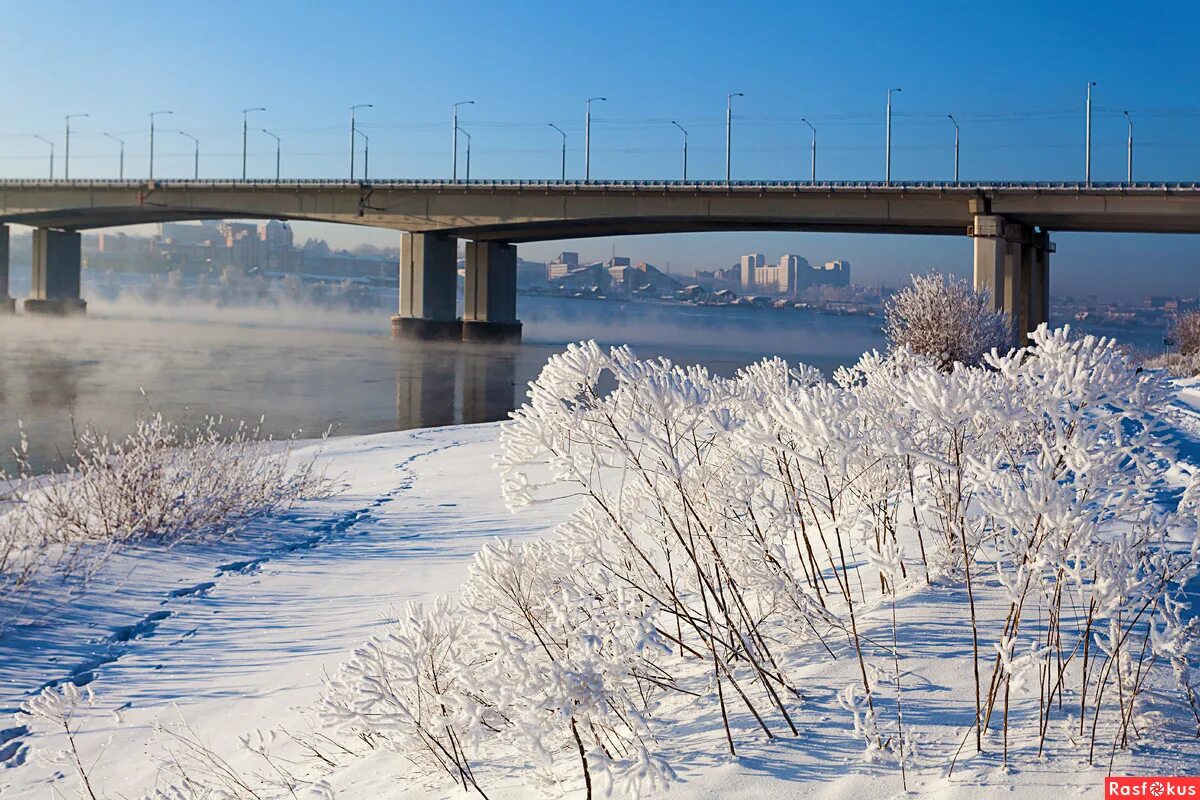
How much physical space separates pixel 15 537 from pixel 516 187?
4970 cm

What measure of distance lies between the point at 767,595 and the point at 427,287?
198 feet

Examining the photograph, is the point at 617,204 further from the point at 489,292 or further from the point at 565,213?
the point at 489,292

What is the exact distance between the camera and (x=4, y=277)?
78.5 meters

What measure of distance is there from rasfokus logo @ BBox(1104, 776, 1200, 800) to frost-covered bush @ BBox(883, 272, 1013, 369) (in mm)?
22207

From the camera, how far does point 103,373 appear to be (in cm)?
3684

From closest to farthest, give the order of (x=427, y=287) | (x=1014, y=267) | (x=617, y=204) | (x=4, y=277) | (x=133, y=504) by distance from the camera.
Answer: (x=133, y=504) → (x=1014, y=267) → (x=617, y=204) → (x=427, y=287) → (x=4, y=277)

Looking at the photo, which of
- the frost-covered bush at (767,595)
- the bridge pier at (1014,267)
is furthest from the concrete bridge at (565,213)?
A: the frost-covered bush at (767,595)

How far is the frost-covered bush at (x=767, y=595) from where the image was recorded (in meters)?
3.20

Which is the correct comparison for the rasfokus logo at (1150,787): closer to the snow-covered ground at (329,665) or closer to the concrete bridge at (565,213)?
the snow-covered ground at (329,665)

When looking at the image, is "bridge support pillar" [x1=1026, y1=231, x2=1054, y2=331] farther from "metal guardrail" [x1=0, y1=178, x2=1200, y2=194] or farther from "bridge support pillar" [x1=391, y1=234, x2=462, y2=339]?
"bridge support pillar" [x1=391, y1=234, x2=462, y2=339]

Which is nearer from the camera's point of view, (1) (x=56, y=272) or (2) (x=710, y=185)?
(2) (x=710, y=185)

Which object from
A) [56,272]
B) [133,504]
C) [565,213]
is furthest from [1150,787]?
[56,272]

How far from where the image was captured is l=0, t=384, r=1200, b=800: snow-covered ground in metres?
3.27

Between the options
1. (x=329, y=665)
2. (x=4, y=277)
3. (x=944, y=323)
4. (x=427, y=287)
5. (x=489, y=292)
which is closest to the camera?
(x=329, y=665)
